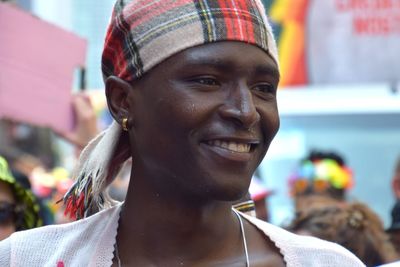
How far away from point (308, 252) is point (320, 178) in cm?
407

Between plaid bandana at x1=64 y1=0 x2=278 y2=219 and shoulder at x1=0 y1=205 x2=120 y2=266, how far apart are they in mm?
128

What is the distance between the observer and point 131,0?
2680 mm

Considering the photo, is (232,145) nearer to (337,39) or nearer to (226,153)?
(226,153)

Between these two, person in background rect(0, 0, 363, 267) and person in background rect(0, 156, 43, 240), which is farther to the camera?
person in background rect(0, 156, 43, 240)

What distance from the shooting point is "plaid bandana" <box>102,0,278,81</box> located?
2.53 m

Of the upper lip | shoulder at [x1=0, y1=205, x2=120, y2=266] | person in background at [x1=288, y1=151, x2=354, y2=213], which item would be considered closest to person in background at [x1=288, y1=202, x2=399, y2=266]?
person in background at [x1=288, y1=151, x2=354, y2=213]

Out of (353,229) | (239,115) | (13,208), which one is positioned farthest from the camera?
(353,229)

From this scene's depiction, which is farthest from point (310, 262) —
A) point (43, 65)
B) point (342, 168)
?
point (342, 168)

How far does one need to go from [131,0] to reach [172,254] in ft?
2.14

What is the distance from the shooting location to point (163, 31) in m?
2.57

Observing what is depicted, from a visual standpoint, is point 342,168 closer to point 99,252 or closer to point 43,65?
point 43,65

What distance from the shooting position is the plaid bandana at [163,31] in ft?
8.30

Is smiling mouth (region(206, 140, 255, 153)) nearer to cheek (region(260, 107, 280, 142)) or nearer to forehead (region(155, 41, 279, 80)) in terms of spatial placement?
cheek (region(260, 107, 280, 142))

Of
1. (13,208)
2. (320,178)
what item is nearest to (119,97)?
(13,208)
